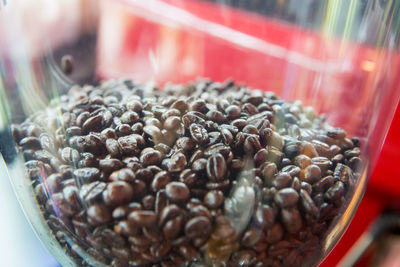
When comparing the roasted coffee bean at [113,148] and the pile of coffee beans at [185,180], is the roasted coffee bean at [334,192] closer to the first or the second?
the pile of coffee beans at [185,180]

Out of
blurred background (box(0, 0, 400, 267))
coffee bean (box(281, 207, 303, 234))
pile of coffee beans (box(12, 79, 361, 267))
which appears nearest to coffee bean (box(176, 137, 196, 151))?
pile of coffee beans (box(12, 79, 361, 267))

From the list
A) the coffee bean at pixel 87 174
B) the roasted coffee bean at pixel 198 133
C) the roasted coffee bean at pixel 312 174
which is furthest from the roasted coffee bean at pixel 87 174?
the roasted coffee bean at pixel 312 174

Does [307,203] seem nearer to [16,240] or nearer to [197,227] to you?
[197,227]

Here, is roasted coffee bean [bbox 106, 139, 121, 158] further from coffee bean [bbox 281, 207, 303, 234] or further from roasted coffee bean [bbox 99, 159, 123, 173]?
coffee bean [bbox 281, 207, 303, 234]

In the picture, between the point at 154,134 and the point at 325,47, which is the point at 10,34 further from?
the point at 325,47

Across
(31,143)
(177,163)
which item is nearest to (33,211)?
(31,143)

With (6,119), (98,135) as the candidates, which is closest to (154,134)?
(98,135)
